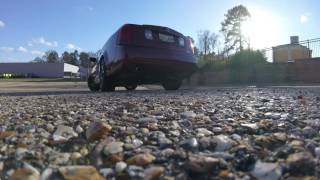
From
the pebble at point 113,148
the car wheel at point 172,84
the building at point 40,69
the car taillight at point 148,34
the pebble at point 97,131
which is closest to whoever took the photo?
the pebble at point 113,148

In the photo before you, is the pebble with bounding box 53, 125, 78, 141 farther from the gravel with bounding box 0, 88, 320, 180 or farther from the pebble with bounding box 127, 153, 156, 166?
the pebble with bounding box 127, 153, 156, 166

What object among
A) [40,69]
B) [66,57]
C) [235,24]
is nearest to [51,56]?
[66,57]

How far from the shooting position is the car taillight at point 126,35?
27.2ft

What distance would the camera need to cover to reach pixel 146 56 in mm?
8312

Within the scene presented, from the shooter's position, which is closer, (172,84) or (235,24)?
(172,84)

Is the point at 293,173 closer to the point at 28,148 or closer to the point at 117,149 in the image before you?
the point at 117,149

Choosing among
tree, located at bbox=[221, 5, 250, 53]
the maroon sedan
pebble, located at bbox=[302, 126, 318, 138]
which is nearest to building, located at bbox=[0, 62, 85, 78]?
tree, located at bbox=[221, 5, 250, 53]

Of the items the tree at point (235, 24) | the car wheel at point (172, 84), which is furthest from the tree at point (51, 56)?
the car wheel at point (172, 84)

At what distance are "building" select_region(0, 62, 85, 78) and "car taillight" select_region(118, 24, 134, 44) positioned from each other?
88104mm

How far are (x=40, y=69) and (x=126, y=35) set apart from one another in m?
97.3

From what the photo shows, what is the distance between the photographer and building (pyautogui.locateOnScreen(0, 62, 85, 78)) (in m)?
97.9

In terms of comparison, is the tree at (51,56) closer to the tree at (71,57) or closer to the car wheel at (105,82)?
the tree at (71,57)

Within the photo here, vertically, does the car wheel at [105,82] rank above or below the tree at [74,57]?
below

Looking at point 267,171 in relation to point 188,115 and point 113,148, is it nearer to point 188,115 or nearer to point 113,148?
point 113,148
